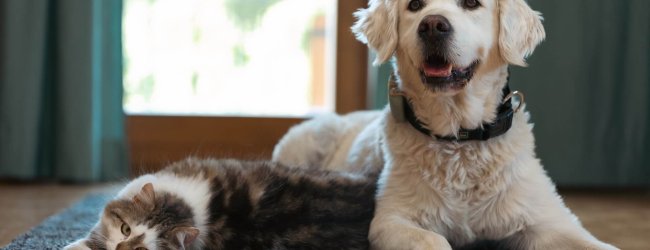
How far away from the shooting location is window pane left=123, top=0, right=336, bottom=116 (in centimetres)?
402

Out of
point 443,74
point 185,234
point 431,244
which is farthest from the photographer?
point 443,74

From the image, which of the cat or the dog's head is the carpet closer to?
the cat

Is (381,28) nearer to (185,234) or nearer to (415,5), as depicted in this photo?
(415,5)

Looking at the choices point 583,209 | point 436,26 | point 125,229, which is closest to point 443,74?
point 436,26

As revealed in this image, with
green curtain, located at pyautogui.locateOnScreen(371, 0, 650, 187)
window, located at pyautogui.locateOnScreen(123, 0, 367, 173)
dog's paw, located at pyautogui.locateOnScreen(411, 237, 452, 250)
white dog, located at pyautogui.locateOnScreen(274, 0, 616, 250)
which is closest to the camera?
dog's paw, located at pyautogui.locateOnScreen(411, 237, 452, 250)

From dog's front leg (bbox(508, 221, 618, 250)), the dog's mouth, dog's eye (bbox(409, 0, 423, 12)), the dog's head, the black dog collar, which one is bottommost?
dog's front leg (bbox(508, 221, 618, 250))

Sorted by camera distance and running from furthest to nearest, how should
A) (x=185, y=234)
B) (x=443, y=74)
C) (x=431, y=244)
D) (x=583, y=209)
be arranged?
1. (x=583, y=209)
2. (x=443, y=74)
3. (x=431, y=244)
4. (x=185, y=234)

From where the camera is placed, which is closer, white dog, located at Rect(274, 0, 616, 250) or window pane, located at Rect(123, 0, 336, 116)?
white dog, located at Rect(274, 0, 616, 250)

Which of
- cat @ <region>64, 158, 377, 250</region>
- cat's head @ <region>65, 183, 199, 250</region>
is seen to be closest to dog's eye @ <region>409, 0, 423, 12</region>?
cat @ <region>64, 158, 377, 250</region>

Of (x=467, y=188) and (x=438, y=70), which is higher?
(x=438, y=70)

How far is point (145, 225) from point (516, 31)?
1.13m

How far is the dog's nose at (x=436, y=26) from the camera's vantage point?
6.09 feet

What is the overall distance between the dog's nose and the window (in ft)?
6.67

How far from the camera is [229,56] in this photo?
161 inches
